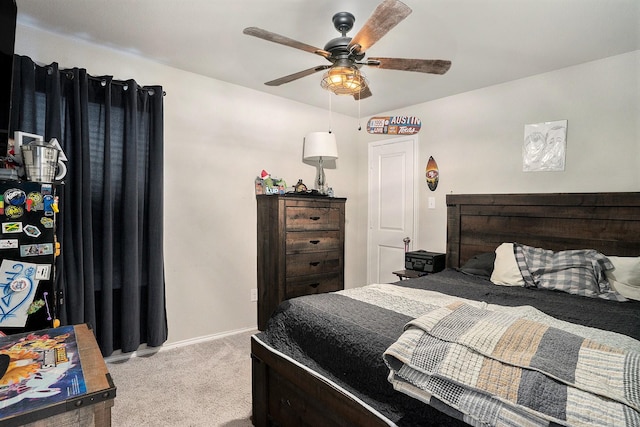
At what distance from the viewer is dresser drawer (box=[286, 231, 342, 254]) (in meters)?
3.23

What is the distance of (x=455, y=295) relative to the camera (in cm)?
207

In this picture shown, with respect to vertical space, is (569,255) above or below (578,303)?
above

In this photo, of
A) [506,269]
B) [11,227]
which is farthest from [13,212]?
[506,269]

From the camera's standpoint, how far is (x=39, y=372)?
95cm

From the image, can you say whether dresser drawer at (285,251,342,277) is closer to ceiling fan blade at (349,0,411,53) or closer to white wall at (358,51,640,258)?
white wall at (358,51,640,258)

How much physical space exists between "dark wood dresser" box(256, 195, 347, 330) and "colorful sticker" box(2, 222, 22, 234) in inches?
71.7

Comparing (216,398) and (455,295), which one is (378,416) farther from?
(216,398)

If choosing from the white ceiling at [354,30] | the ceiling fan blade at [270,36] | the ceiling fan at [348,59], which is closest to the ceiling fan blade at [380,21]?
the ceiling fan at [348,59]

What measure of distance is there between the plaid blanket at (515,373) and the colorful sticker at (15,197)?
2009mm

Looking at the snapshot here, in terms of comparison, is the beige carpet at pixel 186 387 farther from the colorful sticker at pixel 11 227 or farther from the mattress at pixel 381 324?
the colorful sticker at pixel 11 227

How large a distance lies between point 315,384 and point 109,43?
270 centimetres

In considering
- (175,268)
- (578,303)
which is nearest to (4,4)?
(175,268)

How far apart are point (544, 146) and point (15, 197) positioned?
3694 millimetres

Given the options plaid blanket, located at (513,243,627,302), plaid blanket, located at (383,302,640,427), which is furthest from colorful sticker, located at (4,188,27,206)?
plaid blanket, located at (513,243,627,302)
